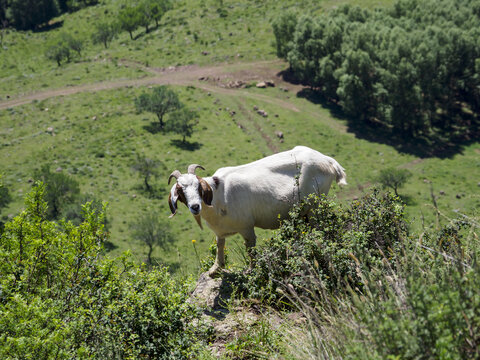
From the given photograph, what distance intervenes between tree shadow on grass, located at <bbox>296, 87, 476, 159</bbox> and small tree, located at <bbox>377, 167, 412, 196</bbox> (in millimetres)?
11008

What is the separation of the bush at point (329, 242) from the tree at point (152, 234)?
1596 inches

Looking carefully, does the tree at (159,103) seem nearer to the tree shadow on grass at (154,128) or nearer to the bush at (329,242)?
the tree shadow on grass at (154,128)

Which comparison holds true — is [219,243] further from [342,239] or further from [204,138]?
[204,138]

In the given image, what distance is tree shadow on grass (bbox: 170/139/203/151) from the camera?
Answer: 70.1m

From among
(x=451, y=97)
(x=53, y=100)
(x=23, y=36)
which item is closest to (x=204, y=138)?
(x=53, y=100)

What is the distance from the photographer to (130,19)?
104812 millimetres

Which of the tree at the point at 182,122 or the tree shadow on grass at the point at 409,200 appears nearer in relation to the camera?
the tree shadow on grass at the point at 409,200

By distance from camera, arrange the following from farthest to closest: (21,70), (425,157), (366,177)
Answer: (21,70) → (425,157) → (366,177)

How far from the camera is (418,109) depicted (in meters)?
72.8

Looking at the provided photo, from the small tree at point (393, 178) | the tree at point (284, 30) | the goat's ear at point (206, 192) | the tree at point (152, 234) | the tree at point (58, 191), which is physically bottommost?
the small tree at point (393, 178)

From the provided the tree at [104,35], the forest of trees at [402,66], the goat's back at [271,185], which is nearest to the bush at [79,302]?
the goat's back at [271,185]

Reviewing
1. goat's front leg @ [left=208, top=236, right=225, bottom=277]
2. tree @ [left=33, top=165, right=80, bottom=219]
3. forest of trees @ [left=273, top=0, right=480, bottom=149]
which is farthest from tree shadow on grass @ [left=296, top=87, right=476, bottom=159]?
goat's front leg @ [left=208, top=236, right=225, bottom=277]

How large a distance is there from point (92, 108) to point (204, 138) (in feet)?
73.7

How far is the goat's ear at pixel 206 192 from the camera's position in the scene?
11.9 m
